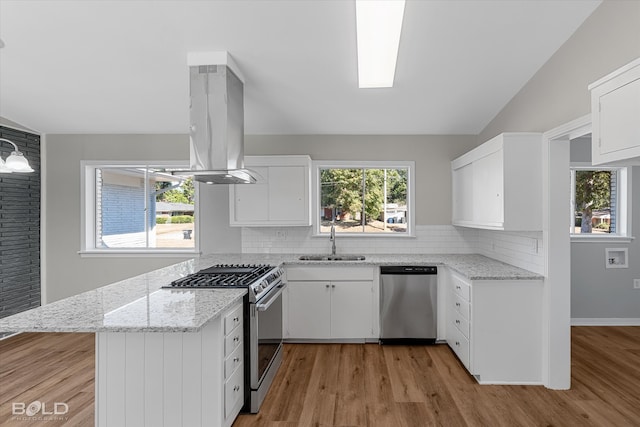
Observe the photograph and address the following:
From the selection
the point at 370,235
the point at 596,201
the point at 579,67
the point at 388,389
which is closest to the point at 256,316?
the point at 388,389

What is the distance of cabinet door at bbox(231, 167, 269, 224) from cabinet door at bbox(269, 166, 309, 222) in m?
0.06

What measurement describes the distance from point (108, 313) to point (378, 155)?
11.6 ft

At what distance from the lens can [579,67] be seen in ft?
8.94

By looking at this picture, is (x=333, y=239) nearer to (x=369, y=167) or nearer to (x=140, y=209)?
(x=369, y=167)

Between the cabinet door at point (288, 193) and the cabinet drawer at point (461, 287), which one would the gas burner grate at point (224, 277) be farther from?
the cabinet drawer at point (461, 287)

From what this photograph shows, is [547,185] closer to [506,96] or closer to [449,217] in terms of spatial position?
[506,96]

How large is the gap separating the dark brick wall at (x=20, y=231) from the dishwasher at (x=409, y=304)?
4.28m

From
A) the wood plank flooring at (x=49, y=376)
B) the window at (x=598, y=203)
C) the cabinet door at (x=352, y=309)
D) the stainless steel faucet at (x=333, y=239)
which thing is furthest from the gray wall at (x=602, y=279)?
the wood plank flooring at (x=49, y=376)

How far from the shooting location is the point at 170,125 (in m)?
4.47


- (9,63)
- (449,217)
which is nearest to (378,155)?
(449,217)

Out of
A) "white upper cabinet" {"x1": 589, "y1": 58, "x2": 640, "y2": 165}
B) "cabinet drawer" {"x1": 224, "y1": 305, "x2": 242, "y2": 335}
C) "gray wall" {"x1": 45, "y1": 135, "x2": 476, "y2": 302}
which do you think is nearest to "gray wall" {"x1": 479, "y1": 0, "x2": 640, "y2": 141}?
"white upper cabinet" {"x1": 589, "y1": 58, "x2": 640, "y2": 165}

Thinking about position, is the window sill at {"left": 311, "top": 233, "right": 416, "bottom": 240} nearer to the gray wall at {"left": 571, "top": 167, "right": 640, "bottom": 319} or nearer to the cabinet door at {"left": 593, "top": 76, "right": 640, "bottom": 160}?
the gray wall at {"left": 571, "top": 167, "right": 640, "bottom": 319}

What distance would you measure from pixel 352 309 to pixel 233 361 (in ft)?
6.13

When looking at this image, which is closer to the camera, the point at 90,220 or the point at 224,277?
the point at 224,277
